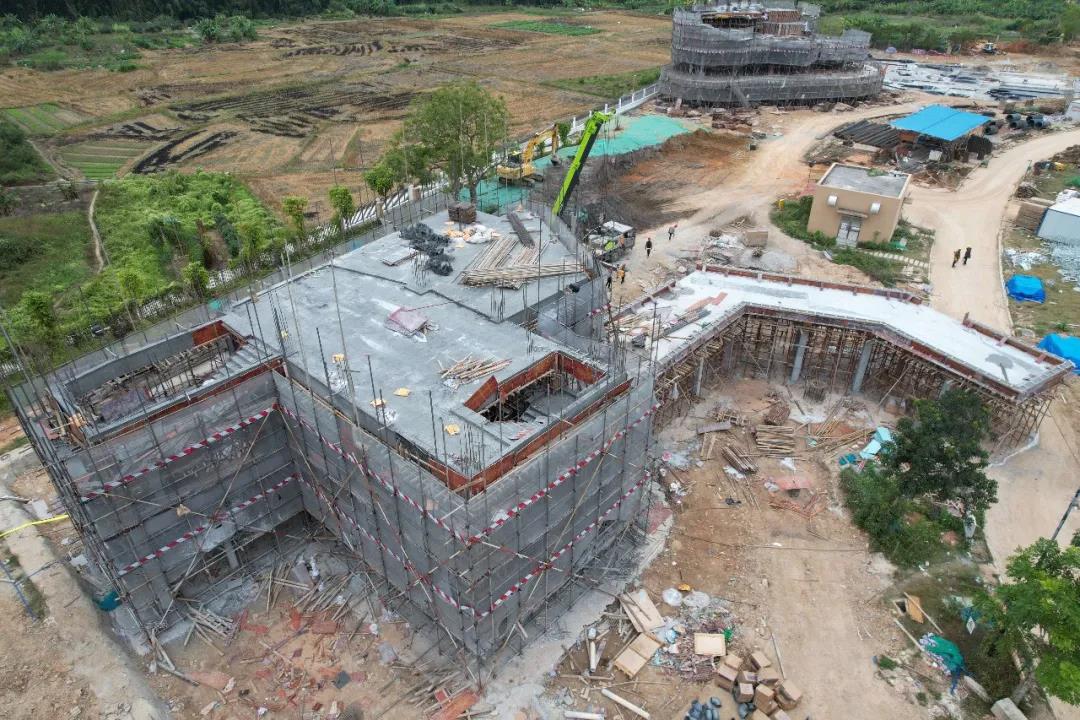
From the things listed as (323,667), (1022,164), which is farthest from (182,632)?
(1022,164)

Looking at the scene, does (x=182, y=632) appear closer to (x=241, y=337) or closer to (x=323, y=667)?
(x=323, y=667)

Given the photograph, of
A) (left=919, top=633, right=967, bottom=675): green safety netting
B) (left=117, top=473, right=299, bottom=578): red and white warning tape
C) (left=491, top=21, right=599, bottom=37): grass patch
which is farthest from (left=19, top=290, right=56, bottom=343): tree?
(left=491, top=21, right=599, bottom=37): grass patch

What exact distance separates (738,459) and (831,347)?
8.45m

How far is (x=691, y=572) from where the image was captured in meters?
20.8

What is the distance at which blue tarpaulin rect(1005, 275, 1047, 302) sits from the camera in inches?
1403

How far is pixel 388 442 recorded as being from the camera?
16234 millimetres

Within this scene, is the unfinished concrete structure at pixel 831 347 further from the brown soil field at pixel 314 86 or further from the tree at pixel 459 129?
the brown soil field at pixel 314 86

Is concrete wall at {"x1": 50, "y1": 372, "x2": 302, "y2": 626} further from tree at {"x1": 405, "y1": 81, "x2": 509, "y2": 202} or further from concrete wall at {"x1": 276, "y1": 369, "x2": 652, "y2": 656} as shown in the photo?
tree at {"x1": 405, "y1": 81, "x2": 509, "y2": 202}

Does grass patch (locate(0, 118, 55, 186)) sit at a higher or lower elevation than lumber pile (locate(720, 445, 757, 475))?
higher

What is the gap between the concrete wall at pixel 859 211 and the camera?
39.7 m

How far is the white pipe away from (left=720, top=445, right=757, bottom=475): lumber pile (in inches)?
401

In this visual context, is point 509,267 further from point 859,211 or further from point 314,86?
point 314,86

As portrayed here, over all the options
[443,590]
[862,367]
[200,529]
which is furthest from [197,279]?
[862,367]

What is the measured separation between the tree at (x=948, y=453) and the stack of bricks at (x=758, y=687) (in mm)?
7555
